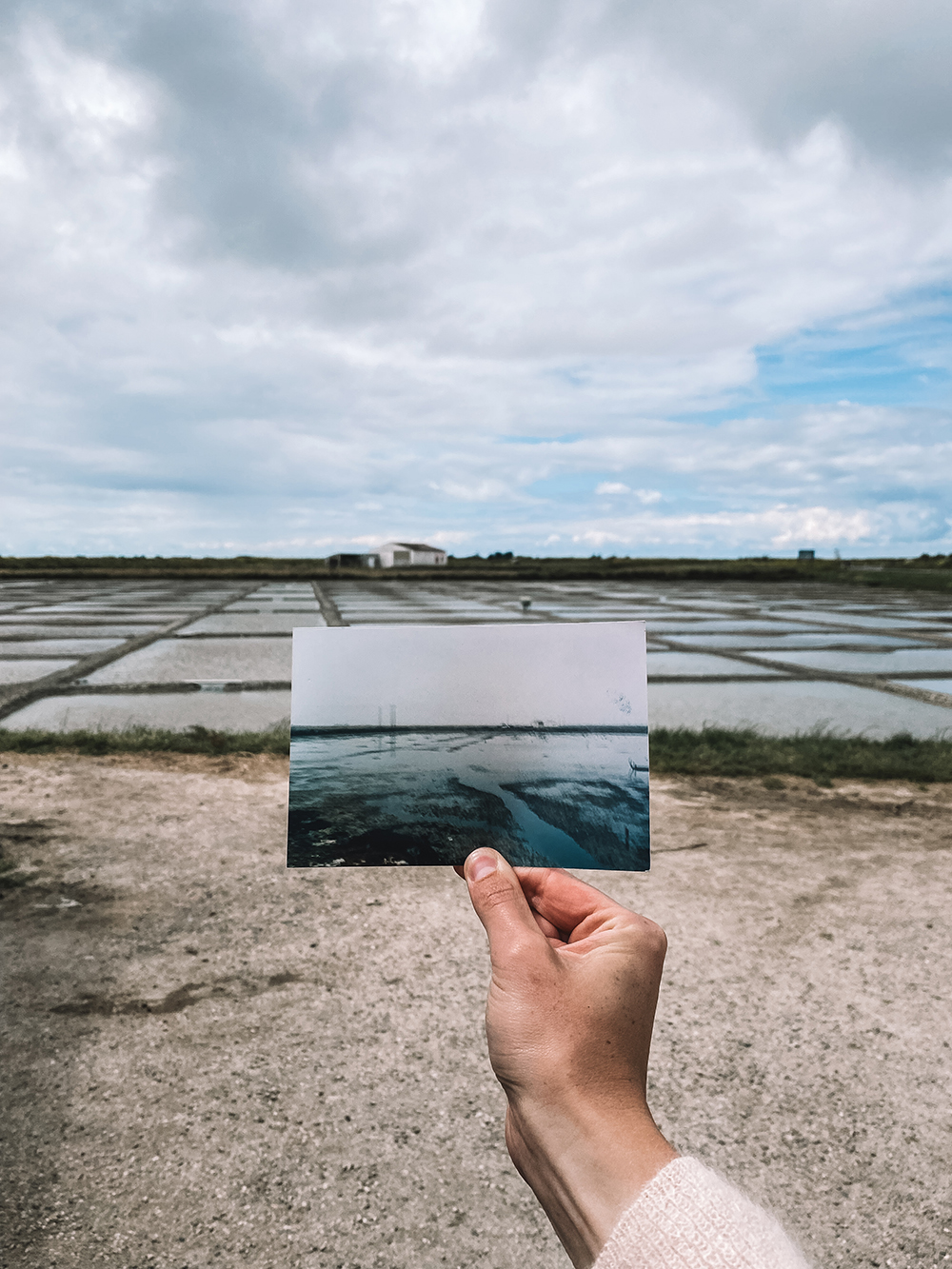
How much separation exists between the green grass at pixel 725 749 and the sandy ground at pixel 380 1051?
3.20ft

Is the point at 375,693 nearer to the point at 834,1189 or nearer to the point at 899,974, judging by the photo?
the point at 834,1189

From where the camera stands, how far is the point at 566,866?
1.38 meters

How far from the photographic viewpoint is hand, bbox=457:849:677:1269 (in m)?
0.97

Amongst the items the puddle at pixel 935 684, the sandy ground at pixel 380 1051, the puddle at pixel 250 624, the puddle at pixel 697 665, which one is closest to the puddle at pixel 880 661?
the puddle at pixel 935 684

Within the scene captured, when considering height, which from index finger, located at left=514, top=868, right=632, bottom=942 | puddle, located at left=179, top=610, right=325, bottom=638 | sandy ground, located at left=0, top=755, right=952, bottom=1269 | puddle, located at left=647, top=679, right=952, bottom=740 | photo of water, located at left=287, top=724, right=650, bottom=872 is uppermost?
photo of water, located at left=287, top=724, right=650, bottom=872

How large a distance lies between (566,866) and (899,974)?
1741 mm

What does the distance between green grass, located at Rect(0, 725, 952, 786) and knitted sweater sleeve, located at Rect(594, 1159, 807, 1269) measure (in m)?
3.70

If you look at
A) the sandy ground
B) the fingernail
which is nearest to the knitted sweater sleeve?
the fingernail

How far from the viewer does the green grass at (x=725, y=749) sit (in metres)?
4.54

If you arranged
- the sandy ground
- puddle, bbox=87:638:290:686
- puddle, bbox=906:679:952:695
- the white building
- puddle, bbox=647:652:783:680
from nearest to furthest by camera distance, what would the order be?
the sandy ground, puddle, bbox=906:679:952:695, puddle, bbox=87:638:290:686, puddle, bbox=647:652:783:680, the white building

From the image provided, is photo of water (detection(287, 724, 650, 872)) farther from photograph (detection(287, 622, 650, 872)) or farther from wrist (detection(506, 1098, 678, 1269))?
wrist (detection(506, 1098, 678, 1269))

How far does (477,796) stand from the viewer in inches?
55.5

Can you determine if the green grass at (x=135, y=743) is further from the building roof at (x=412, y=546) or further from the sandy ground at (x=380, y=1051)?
the building roof at (x=412, y=546)

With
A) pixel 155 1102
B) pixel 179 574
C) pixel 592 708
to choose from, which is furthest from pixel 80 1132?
pixel 179 574
